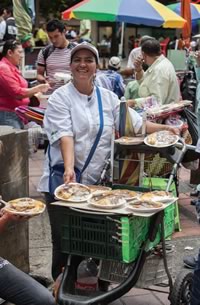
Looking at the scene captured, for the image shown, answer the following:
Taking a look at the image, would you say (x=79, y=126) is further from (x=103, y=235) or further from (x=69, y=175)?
(x=103, y=235)

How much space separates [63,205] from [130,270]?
0.59 metres

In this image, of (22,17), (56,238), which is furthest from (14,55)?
(22,17)

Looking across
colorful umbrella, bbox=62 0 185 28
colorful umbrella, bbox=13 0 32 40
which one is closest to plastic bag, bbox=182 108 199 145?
colorful umbrella, bbox=13 0 32 40

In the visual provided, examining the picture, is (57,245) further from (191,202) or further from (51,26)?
(51,26)

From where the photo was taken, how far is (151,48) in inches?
240

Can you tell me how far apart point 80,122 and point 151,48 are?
9.50 feet

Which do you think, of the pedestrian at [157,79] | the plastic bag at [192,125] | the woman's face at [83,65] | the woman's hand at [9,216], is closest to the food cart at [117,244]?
the woman's hand at [9,216]

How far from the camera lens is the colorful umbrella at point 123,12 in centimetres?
1016

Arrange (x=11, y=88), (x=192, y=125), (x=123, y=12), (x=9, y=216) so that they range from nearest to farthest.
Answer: (x=9, y=216)
(x=192, y=125)
(x=11, y=88)
(x=123, y=12)

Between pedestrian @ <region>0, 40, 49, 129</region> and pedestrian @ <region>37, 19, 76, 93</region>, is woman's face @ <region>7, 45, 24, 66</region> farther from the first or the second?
pedestrian @ <region>37, 19, 76, 93</region>

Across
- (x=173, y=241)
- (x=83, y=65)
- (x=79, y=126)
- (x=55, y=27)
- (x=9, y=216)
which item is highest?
(x=83, y=65)

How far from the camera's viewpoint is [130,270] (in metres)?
3.17

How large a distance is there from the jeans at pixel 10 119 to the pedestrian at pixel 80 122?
2.68 m

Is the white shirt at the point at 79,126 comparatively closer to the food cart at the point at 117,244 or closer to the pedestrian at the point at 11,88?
the food cart at the point at 117,244
